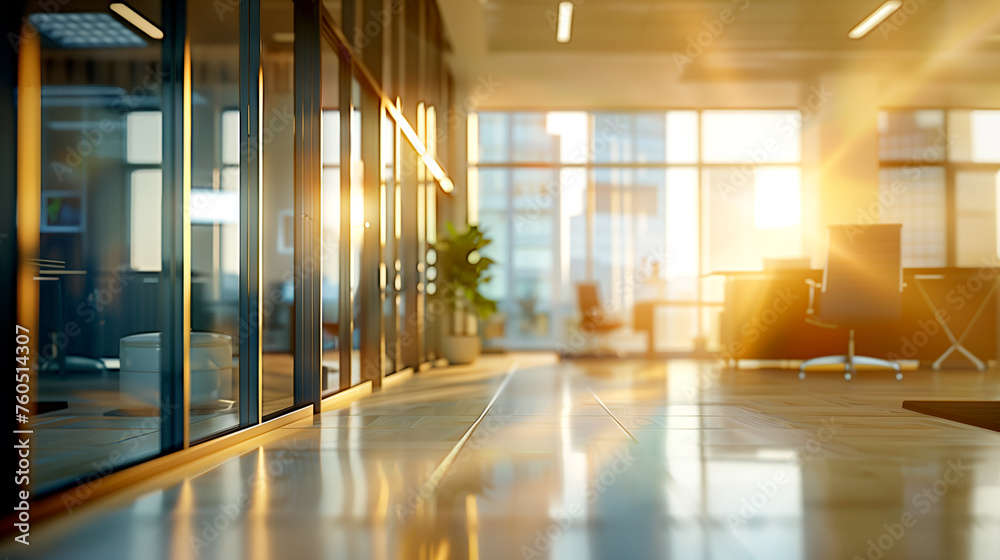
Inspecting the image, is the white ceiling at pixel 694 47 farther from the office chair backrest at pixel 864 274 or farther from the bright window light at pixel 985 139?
the office chair backrest at pixel 864 274

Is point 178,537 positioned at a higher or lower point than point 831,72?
lower

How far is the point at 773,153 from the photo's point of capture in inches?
405

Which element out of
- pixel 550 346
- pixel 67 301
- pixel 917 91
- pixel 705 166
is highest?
pixel 917 91

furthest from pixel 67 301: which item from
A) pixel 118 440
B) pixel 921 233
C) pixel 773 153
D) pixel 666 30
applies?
pixel 921 233

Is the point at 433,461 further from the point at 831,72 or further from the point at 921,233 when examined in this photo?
the point at 921,233

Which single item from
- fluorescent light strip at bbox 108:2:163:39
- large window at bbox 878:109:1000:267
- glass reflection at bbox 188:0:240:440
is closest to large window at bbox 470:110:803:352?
large window at bbox 878:109:1000:267

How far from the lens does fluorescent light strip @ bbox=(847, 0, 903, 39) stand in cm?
762

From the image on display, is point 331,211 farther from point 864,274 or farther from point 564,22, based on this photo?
point 564,22

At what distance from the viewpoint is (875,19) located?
7.93 meters

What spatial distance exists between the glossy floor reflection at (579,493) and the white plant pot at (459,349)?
3999 millimetres

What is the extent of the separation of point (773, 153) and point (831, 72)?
1.36 meters

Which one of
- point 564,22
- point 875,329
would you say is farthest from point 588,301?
point 875,329

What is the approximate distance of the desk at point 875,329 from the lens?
22.1 ft

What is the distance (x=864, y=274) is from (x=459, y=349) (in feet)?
13.7
